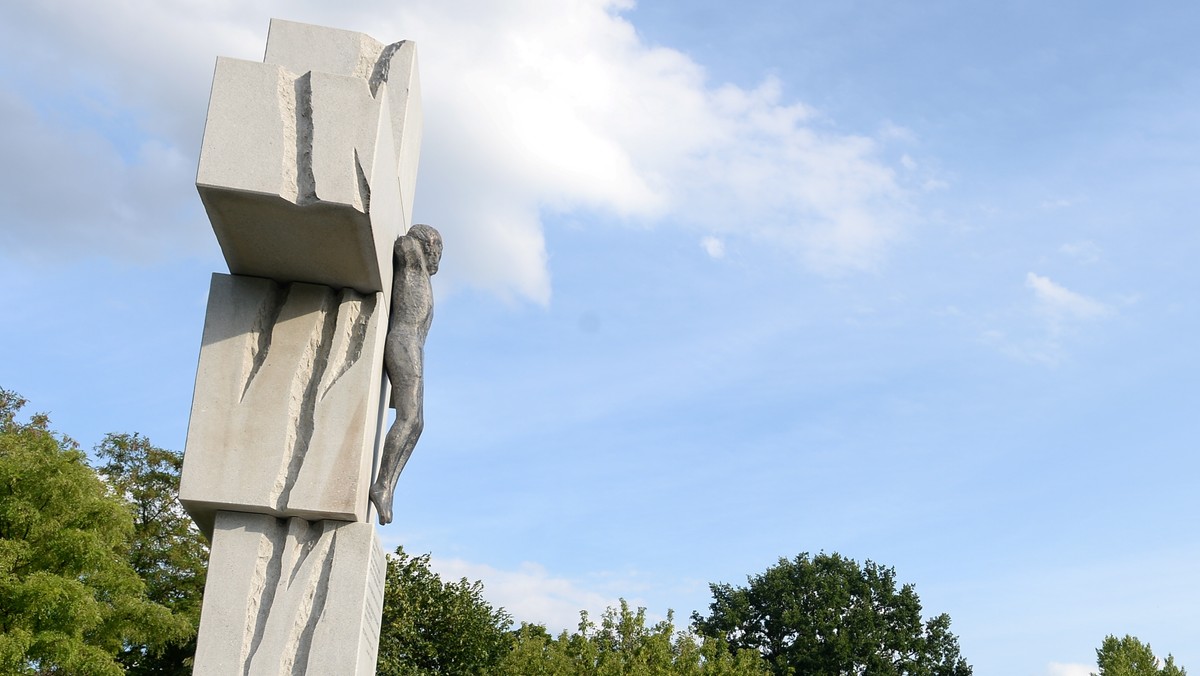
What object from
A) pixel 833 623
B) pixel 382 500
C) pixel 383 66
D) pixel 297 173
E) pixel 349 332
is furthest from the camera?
pixel 833 623

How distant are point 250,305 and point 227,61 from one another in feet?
4.34

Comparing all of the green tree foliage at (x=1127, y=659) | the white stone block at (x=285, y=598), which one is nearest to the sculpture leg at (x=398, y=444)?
the white stone block at (x=285, y=598)

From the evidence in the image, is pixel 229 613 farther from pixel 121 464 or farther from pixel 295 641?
pixel 121 464

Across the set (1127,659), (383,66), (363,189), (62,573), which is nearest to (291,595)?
(363,189)

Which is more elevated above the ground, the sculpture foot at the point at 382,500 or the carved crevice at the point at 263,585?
the sculpture foot at the point at 382,500

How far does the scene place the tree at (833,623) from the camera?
4738cm

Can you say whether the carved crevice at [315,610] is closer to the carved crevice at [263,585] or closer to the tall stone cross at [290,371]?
the tall stone cross at [290,371]

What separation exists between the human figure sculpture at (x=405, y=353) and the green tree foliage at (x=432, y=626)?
2376 centimetres

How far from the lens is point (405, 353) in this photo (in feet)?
21.9

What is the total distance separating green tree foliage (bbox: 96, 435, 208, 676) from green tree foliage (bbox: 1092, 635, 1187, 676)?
2648 centimetres

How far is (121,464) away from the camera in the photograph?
110ft

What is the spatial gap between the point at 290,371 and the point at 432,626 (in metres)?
26.7

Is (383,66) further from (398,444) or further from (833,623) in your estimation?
(833,623)

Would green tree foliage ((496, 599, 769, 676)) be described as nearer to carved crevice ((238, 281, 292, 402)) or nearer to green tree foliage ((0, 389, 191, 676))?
green tree foliage ((0, 389, 191, 676))
